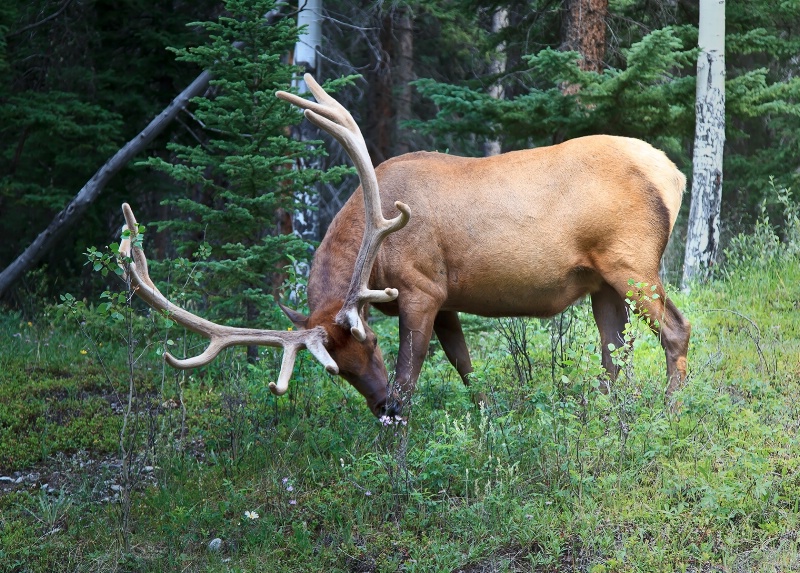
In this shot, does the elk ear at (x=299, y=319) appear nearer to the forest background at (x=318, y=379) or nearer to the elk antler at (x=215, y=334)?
the elk antler at (x=215, y=334)

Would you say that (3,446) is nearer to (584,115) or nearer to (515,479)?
(515,479)

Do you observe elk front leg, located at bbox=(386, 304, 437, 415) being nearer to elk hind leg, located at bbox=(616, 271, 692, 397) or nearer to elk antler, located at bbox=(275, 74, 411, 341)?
elk antler, located at bbox=(275, 74, 411, 341)

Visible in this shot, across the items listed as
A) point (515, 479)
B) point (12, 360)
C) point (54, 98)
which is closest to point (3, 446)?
point (12, 360)

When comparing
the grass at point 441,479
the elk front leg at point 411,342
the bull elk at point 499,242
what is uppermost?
the bull elk at point 499,242

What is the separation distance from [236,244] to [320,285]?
1740mm

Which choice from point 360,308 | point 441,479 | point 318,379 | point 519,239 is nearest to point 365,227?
point 360,308

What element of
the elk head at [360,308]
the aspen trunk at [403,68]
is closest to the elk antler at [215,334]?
the elk head at [360,308]

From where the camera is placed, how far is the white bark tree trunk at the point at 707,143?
9695mm

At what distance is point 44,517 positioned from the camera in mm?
5586

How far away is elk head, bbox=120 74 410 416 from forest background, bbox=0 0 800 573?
24 cm

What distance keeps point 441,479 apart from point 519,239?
1.94 m

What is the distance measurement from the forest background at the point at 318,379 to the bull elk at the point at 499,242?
532 mm

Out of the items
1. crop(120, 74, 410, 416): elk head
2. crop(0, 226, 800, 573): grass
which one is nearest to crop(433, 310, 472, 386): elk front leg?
crop(0, 226, 800, 573): grass

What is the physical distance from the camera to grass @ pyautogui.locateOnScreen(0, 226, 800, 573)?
4.82m
